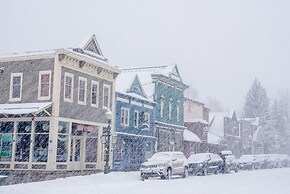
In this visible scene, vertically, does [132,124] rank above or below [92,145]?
above

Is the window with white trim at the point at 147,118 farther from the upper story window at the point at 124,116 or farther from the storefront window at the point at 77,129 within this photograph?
the storefront window at the point at 77,129

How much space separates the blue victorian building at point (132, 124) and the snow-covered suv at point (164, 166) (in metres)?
6.70

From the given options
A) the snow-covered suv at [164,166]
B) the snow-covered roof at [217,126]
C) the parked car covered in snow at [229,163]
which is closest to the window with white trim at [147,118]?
the parked car covered in snow at [229,163]

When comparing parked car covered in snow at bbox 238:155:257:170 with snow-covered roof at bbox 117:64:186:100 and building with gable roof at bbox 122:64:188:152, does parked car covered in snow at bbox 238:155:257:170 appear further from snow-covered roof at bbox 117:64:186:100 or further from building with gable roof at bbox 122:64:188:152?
snow-covered roof at bbox 117:64:186:100

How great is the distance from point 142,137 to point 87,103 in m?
8.90

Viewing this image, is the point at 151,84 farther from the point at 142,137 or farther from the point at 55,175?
the point at 55,175

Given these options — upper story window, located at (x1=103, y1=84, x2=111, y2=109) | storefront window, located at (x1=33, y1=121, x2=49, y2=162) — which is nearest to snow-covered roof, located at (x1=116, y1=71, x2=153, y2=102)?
upper story window, located at (x1=103, y1=84, x2=111, y2=109)

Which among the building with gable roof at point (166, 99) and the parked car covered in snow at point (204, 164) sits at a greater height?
the building with gable roof at point (166, 99)

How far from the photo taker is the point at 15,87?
2914 cm

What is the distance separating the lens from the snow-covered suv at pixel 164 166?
86.2ft

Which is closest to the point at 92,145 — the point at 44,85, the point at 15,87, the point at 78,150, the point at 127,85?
the point at 78,150

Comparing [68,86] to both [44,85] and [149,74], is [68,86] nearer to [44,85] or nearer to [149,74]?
[44,85]

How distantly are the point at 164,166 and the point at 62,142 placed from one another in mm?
6770

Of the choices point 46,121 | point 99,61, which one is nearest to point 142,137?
point 99,61
